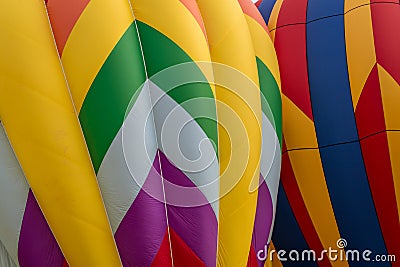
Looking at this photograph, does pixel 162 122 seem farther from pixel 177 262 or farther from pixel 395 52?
pixel 395 52

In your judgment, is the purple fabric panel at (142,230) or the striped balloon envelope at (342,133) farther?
the striped balloon envelope at (342,133)

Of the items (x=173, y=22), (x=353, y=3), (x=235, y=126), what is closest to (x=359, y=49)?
(x=353, y=3)

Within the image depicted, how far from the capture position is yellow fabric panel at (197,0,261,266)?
Answer: 227 centimetres

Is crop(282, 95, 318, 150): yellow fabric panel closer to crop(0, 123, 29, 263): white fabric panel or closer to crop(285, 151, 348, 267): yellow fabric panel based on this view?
crop(285, 151, 348, 267): yellow fabric panel

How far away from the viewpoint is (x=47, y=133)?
6.56 feet

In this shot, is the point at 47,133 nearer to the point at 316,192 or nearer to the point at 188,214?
the point at 188,214

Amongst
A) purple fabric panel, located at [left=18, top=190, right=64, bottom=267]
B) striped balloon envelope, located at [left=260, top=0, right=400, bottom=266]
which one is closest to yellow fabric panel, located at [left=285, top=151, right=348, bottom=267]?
striped balloon envelope, located at [left=260, top=0, right=400, bottom=266]

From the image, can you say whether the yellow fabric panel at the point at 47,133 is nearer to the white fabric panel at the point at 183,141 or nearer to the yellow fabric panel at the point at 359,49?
the white fabric panel at the point at 183,141

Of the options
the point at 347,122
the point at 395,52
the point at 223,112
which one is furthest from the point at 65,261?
the point at 395,52

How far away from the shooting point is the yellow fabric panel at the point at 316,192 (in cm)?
265

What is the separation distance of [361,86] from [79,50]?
107cm

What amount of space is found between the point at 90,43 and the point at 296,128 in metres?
0.93

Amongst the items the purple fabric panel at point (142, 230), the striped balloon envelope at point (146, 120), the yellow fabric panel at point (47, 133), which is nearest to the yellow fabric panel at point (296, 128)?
the striped balloon envelope at point (146, 120)

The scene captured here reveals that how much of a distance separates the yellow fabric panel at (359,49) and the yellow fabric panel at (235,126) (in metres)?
0.41
